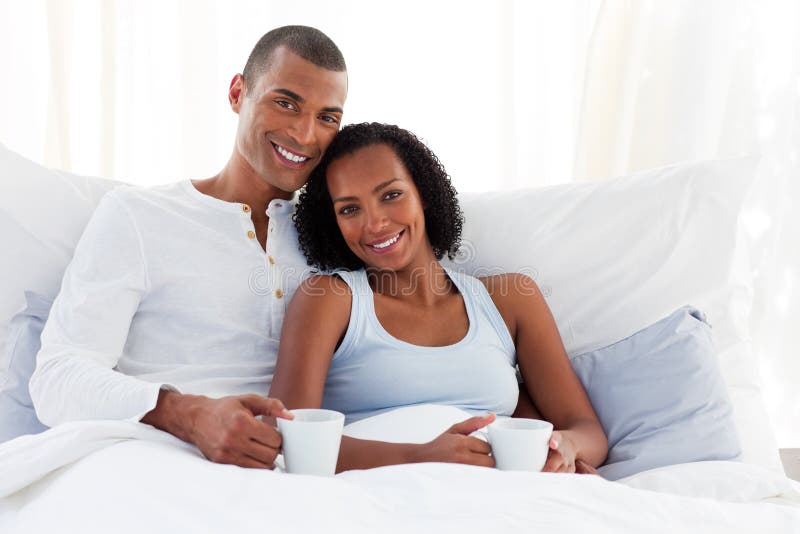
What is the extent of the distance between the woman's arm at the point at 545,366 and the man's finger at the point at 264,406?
0.55 meters

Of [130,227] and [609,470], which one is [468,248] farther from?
[130,227]

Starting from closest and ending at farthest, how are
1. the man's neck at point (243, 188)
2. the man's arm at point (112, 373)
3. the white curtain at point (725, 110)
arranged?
the man's arm at point (112, 373), the man's neck at point (243, 188), the white curtain at point (725, 110)

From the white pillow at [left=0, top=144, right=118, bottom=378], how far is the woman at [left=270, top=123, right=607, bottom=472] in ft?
1.58

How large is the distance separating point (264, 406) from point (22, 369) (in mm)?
669

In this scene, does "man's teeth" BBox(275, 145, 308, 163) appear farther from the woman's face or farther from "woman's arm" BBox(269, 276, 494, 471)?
"woman's arm" BBox(269, 276, 494, 471)

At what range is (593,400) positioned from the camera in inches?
63.0

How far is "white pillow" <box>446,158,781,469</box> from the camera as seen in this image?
1718 mm

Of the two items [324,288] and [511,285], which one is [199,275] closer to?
[324,288]

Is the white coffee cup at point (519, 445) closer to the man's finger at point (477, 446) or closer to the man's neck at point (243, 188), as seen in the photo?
the man's finger at point (477, 446)

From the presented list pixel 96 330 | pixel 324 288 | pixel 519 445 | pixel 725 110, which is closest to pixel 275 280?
pixel 324 288

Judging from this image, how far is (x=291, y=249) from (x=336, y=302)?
224mm

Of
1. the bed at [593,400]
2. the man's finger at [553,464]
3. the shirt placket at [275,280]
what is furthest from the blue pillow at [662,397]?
the shirt placket at [275,280]

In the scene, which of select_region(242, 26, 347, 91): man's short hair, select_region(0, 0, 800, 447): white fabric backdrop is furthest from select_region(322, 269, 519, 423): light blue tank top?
select_region(0, 0, 800, 447): white fabric backdrop

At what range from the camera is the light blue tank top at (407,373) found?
4.98 ft
